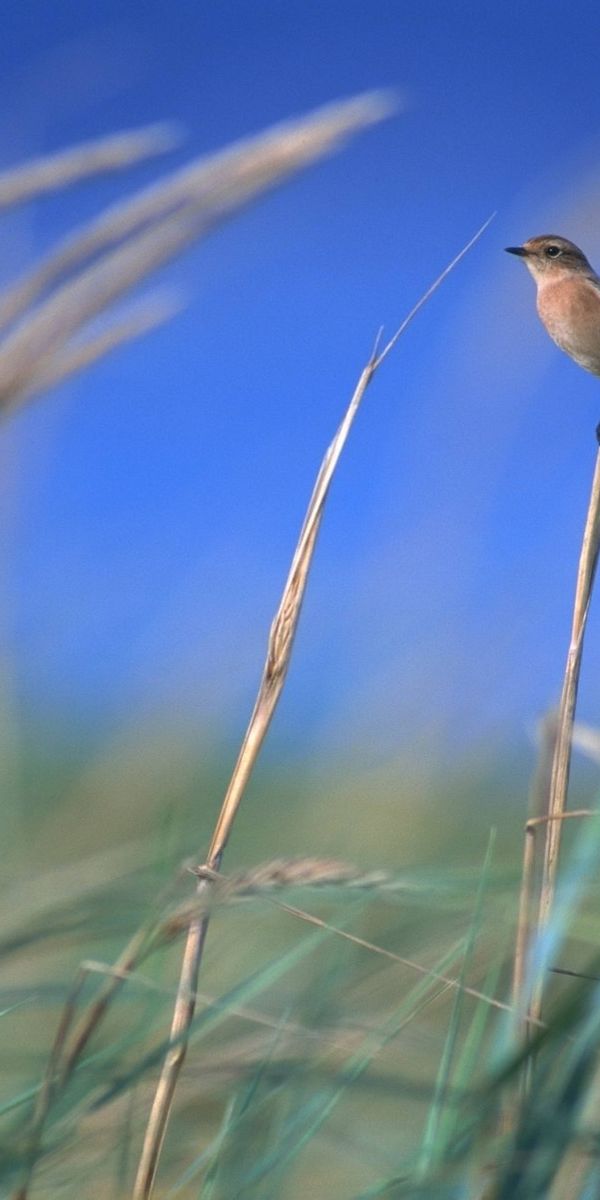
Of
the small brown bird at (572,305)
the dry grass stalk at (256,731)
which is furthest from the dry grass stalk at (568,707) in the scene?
the small brown bird at (572,305)

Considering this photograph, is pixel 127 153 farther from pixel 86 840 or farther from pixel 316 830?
pixel 86 840

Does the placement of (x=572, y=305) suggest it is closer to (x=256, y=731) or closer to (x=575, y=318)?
(x=575, y=318)

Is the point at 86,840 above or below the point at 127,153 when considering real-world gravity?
below

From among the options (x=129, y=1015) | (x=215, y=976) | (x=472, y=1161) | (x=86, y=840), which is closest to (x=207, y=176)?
(x=472, y=1161)

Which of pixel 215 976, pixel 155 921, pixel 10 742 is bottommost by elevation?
pixel 215 976

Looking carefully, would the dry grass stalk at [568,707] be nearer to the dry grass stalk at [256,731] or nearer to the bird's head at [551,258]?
the dry grass stalk at [256,731]

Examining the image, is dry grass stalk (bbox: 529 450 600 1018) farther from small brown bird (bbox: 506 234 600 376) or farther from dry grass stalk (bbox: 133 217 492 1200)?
small brown bird (bbox: 506 234 600 376)
